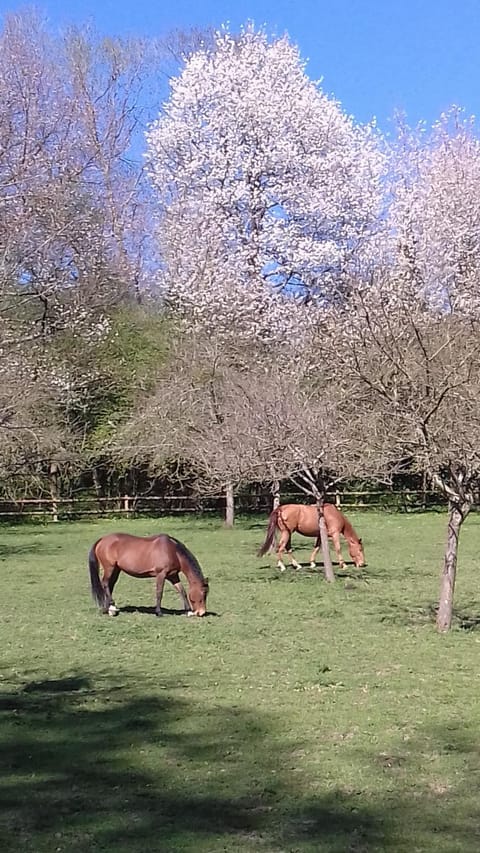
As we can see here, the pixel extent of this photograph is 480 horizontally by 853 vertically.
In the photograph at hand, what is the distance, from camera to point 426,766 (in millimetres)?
5750

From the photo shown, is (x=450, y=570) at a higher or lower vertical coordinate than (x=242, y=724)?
higher

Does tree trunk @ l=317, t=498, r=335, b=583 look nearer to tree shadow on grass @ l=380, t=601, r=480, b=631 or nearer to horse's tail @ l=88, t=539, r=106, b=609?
tree shadow on grass @ l=380, t=601, r=480, b=631

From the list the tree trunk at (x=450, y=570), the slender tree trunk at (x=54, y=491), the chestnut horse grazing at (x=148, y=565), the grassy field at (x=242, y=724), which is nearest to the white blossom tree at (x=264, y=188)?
the slender tree trunk at (x=54, y=491)

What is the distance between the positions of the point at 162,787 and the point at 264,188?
24.0 meters

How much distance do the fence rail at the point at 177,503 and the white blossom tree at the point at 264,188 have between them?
563 cm

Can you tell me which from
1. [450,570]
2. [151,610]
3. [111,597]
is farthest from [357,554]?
[450,570]

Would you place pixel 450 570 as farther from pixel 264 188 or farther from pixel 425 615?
pixel 264 188

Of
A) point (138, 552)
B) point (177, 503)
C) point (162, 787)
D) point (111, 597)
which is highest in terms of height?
point (177, 503)

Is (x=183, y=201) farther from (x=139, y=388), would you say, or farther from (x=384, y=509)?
(x=384, y=509)

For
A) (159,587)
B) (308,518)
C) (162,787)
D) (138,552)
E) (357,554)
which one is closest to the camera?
(162,787)

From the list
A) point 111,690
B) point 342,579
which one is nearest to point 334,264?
point 342,579

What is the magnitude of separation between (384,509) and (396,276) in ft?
43.9

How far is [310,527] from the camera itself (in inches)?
731

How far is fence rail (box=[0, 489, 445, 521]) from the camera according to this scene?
29.0 metres
